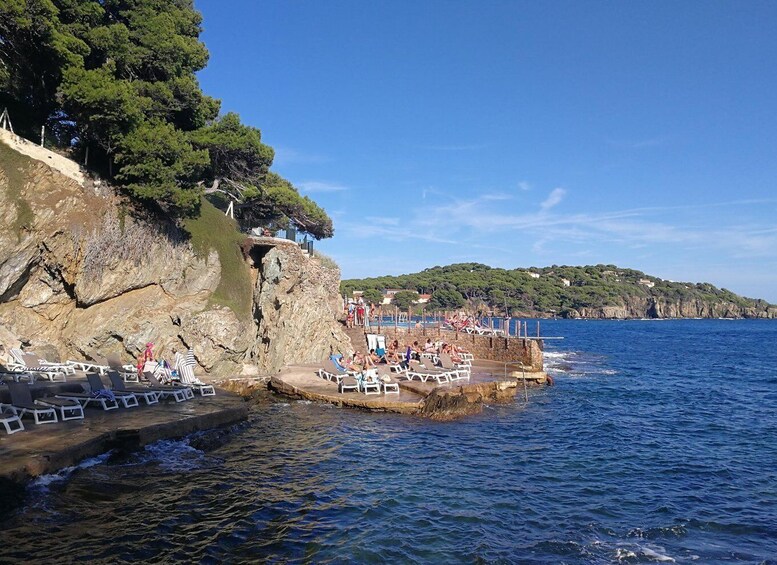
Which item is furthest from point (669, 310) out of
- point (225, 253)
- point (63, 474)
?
point (63, 474)

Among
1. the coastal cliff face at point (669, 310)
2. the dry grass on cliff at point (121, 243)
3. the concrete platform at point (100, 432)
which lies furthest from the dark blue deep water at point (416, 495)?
the coastal cliff face at point (669, 310)

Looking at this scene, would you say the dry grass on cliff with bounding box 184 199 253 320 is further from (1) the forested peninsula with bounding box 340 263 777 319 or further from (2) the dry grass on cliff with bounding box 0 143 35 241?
(1) the forested peninsula with bounding box 340 263 777 319

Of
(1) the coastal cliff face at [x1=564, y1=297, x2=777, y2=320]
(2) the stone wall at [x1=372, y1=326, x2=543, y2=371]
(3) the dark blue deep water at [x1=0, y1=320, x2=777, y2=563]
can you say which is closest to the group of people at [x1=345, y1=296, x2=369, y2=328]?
(2) the stone wall at [x1=372, y1=326, x2=543, y2=371]

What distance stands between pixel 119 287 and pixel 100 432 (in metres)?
11.5

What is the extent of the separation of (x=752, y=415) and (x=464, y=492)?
1794 centimetres

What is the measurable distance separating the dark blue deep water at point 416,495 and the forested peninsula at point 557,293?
95.9 m

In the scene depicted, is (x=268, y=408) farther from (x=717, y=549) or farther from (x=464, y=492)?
(x=717, y=549)

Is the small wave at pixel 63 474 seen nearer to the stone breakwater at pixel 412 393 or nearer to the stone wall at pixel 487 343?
the stone breakwater at pixel 412 393

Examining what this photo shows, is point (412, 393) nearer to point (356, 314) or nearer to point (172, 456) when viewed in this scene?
point (172, 456)

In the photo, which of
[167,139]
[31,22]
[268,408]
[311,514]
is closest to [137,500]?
[311,514]

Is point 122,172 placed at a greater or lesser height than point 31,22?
lesser

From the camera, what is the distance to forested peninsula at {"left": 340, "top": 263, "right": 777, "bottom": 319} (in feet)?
447

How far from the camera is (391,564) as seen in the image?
8.34m

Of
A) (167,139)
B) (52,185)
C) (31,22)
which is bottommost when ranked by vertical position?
(52,185)
